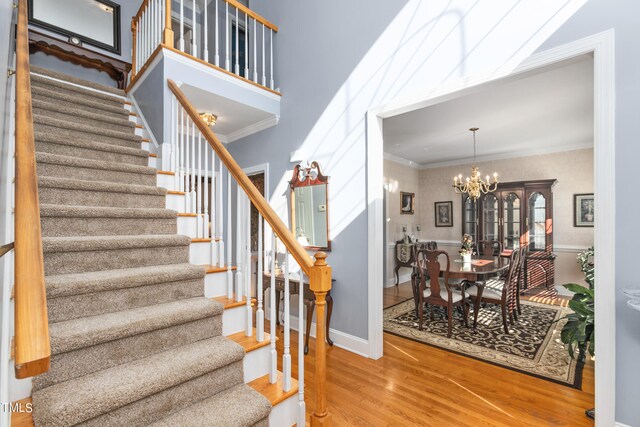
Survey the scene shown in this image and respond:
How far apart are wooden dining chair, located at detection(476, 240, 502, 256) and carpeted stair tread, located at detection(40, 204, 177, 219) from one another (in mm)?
5090

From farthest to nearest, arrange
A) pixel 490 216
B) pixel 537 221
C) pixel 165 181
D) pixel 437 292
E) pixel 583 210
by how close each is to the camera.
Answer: pixel 490 216, pixel 537 221, pixel 583 210, pixel 437 292, pixel 165 181

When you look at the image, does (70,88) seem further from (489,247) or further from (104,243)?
(489,247)

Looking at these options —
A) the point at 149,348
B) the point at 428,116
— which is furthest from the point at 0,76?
the point at 428,116

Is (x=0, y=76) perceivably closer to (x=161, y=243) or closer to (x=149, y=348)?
(x=161, y=243)

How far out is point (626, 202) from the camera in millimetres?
1800

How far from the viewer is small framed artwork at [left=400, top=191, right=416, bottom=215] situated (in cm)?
694

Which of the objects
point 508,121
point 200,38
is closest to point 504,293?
point 508,121

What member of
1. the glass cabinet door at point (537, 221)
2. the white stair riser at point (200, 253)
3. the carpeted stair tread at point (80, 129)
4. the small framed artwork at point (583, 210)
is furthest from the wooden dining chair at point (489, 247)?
the carpeted stair tread at point (80, 129)

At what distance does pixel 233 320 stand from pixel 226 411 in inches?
22.4

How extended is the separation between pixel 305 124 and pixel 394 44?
133 cm

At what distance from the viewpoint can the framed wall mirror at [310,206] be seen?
3.46 meters

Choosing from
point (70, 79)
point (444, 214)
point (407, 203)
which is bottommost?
point (444, 214)

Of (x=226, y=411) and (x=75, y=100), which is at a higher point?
(x=75, y=100)

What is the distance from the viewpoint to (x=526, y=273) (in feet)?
18.6
